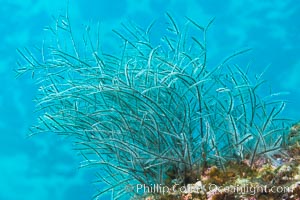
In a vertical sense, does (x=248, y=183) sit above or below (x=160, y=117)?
below

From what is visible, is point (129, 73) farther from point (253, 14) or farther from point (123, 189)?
point (253, 14)

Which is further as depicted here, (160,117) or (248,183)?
(160,117)

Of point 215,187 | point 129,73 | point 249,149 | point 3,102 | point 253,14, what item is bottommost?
point 215,187

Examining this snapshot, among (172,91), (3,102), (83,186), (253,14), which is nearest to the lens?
(172,91)

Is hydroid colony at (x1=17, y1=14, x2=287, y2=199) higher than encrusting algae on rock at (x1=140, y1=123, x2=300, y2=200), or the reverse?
hydroid colony at (x1=17, y1=14, x2=287, y2=199)

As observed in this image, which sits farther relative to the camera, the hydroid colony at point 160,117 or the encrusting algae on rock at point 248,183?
the hydroid colony at point 160,117

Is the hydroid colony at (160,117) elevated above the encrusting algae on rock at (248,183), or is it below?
above

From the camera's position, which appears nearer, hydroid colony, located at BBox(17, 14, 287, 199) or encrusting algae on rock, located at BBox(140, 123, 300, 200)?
encrusting algae on rock, located at BBox(140, 123, 300, 200)

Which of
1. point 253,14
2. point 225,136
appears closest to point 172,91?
point 225,136
